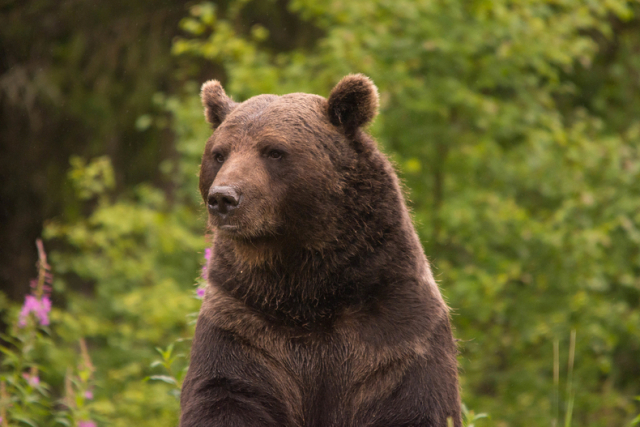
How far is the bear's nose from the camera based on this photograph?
10.6 ft

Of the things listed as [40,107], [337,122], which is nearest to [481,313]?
[337,122]

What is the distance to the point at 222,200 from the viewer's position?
3.27 metres

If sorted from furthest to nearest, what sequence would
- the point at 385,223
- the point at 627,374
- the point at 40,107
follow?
the point at 40,107 < the point at 627,374 < the point at 385,223

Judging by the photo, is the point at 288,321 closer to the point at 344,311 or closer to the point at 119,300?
the point at 344,311

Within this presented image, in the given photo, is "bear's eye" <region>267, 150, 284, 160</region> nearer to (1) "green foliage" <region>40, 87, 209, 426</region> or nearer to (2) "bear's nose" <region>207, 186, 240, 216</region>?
(2) "bear's nose" <region>207, 186, 240, 216</region>

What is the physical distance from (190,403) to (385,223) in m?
1.07

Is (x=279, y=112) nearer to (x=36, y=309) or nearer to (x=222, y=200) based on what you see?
(x=222, y=200)

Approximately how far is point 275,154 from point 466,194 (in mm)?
5511

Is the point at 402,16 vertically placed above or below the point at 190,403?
above

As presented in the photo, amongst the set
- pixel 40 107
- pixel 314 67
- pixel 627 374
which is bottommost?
pixel 627 374

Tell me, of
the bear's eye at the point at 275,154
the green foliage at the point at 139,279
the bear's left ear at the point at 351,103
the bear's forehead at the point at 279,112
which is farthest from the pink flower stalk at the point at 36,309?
the green foliage at the point at 139,279

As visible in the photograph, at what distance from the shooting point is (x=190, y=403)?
3.22 metres

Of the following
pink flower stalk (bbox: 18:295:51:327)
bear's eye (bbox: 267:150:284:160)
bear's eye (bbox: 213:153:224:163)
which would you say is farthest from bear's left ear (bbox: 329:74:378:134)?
pink flower stalk (bbox: 18:295:51:327)

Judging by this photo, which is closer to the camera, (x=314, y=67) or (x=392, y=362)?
(x=392, y=362)
